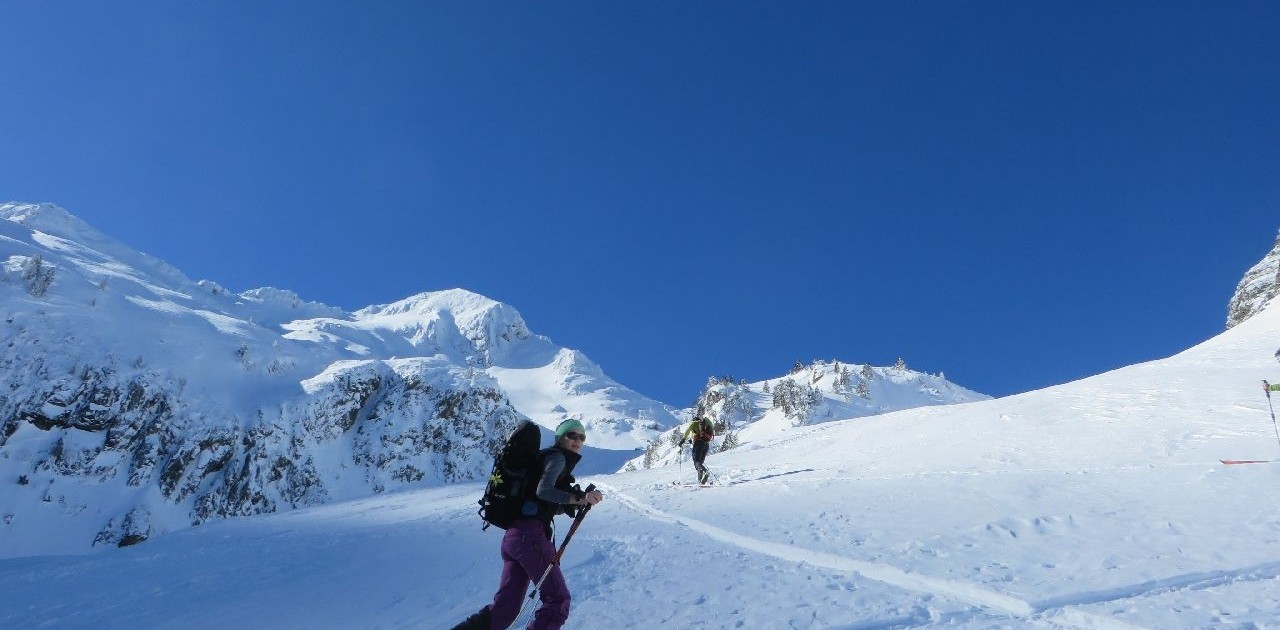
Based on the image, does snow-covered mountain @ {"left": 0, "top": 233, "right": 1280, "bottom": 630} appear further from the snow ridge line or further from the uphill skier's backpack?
the uphill skier's backpack

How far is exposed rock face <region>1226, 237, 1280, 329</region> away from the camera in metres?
70.9

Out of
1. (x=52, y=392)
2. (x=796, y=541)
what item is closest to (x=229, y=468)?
(x=52, y=392)

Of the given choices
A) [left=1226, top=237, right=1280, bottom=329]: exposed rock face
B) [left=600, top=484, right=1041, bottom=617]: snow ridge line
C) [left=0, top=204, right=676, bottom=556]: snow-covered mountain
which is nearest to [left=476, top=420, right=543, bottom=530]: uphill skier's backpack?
[left=600, top=484, right=1041, bottom=617]: snow ridge line

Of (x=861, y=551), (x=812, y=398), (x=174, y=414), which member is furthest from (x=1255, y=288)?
(x=174, y=414)

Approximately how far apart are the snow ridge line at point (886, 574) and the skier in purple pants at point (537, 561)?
4.05 metres

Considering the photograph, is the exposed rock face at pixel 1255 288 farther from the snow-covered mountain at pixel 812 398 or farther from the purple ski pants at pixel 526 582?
the purple ski pants at pixel 526 582

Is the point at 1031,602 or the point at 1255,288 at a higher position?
the point at 1255,288

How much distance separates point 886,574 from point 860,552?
3.67 ft

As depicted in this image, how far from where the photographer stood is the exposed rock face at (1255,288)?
233ft

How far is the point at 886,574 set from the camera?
7203mm

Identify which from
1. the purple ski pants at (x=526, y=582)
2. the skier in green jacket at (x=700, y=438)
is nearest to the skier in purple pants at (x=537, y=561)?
the purple ski pants at (x=526, y=582)

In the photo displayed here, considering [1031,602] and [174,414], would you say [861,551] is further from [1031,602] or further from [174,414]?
[174,414]

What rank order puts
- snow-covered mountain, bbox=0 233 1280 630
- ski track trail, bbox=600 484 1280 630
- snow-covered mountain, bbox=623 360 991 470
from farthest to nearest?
1. snow-covered mountain, bbox=623 360 991 470
2. snow-covered mountain, bbox=0 233 1280 630
3. ski track trail, bbox=600 484 1280 630

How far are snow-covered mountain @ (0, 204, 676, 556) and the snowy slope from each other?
40.7 metres
